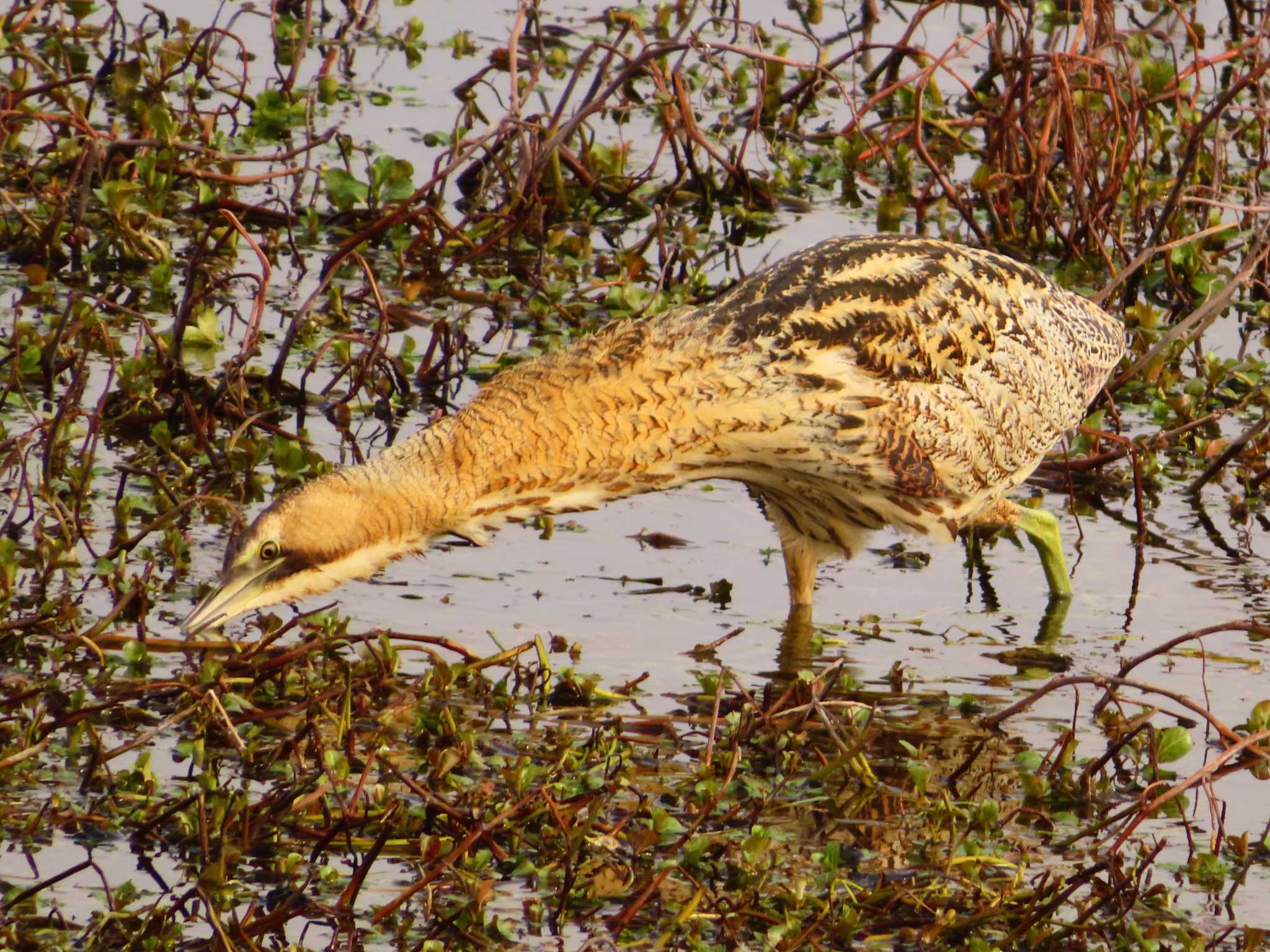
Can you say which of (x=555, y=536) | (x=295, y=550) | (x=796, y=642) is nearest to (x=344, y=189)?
(x=555, y=536)

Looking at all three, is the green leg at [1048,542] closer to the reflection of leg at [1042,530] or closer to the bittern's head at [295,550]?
the reflection of leg at [1042,530]

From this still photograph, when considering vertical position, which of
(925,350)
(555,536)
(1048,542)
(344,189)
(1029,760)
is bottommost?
(1029,760)

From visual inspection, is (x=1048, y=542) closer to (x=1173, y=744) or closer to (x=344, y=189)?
(x=1173, y=744)

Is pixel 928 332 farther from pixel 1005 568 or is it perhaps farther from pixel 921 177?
pixel 921 177

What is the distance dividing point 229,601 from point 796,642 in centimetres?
185

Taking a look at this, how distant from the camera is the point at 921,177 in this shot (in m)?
9.74

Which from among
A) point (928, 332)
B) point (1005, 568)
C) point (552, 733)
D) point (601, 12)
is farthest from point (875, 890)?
point (601, 12)

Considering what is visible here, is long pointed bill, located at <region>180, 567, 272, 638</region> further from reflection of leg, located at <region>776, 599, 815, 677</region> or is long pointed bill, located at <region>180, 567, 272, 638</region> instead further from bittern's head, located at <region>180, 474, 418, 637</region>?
reflection of leg, located at <region>776, 599, 815, 677</region>

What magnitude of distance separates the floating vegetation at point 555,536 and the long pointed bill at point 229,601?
155 millimetres

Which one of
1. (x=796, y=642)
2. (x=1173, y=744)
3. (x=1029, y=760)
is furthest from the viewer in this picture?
(x=796, y=642)

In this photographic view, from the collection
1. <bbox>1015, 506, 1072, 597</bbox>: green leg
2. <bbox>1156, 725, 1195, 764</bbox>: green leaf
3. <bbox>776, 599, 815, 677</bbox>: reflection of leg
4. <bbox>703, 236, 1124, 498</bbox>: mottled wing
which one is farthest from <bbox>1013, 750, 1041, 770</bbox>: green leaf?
<bbox>1015, 506, 1072, 597</bbox>: green leg

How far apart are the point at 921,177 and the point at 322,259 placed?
117 inches

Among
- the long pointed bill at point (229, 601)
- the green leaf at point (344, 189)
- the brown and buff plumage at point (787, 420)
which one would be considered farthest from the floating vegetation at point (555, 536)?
the brown and buff plumage at point (787, 420)

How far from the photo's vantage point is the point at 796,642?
5.95 metres
